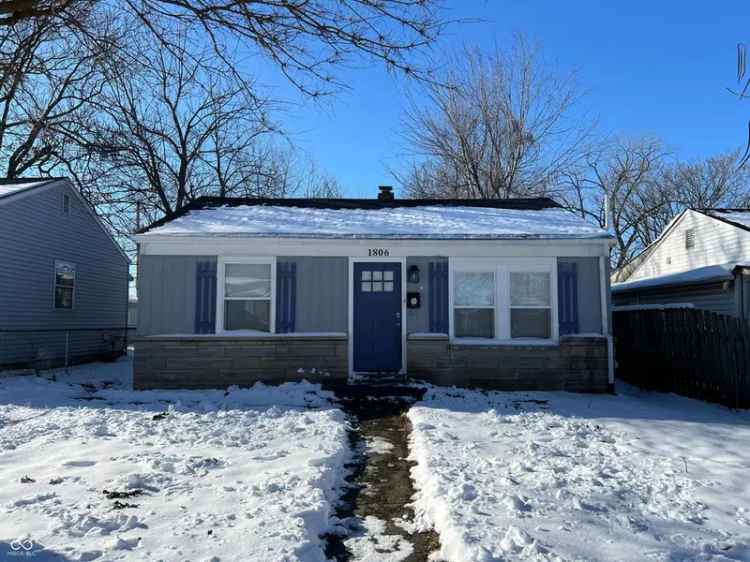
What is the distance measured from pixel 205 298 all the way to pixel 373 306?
3.04m

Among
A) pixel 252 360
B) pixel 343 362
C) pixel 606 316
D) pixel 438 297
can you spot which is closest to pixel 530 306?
pixel 606 316

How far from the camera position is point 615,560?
3.29 meters

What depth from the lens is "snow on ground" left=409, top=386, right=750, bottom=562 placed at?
3.50 meters

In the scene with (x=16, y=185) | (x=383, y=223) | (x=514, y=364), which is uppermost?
(x=16, y=185)

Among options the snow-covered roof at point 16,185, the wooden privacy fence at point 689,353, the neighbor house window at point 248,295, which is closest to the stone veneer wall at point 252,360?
the neighbor house window at point 248,295

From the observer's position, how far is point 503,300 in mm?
10031

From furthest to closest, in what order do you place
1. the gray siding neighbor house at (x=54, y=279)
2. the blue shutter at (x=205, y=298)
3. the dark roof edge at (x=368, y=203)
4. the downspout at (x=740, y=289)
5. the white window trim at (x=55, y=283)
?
the white window trim at (x=55, y=283) < the gray siding neighbor house at (x=54, y=279) < the dark roof edge at (x=368, y=203) < the downspout at (x=740, y=289) < the blue shutter at (x=205, y=298)

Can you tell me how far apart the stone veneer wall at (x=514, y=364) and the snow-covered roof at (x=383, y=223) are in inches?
77.1

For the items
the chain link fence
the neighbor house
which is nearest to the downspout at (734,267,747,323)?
the neighbor house

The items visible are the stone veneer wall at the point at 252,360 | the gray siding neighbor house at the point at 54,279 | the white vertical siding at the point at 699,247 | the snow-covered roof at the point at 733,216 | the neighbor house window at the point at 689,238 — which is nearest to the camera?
the stone veneer wall at the point at 252,360

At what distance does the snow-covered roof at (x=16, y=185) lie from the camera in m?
13.5

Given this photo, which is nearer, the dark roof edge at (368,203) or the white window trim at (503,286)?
the white window trim at (503,286)

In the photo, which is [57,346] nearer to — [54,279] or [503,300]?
[54,279]

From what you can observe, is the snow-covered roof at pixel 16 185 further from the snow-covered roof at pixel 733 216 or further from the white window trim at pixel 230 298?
the snow-covered roof at pixel 733 216
